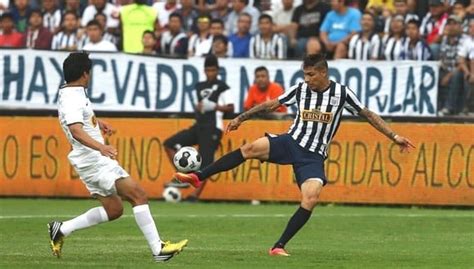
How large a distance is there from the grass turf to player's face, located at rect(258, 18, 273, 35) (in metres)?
3.48

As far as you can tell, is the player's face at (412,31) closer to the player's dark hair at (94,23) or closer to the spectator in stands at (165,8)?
the spectator in stands at (165,8)

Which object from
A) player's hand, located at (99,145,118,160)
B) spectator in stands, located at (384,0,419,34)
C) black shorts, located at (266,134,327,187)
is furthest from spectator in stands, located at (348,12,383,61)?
player's hand, located at (99,145,118,160)

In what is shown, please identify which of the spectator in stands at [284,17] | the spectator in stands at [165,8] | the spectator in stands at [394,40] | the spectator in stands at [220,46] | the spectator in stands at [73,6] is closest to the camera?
the spectator in stands at [394,40]

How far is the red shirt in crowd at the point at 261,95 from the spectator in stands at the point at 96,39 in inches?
122

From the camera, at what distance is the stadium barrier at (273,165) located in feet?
67.6

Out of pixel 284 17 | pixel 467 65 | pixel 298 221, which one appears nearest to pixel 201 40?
pixel 284 17

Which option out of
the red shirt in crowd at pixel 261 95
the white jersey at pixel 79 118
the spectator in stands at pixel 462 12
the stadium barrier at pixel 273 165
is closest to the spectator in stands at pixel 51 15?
the stadium barrier at pixel 273 165

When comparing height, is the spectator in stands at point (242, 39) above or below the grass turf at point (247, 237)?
above

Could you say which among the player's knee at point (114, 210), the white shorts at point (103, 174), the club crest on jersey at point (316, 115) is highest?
the club crest on jersey at point (316, 115)

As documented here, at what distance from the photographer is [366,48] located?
22578 mm

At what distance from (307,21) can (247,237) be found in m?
8.76

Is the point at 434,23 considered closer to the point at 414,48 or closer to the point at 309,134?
the point at 414,48

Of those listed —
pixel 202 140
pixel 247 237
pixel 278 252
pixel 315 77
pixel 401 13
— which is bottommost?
pixel 247 237

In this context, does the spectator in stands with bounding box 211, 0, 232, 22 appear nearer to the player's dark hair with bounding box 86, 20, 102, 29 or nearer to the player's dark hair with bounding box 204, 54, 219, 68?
the player's dark hair with bounding box 86, 20, 102, 29
